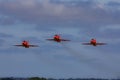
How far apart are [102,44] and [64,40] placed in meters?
8.86

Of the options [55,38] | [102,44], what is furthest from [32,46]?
[102,44]

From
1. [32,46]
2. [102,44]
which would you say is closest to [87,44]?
[102,44]

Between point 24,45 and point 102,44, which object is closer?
point 102,44

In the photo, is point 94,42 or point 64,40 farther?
point 94,42

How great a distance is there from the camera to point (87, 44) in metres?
126

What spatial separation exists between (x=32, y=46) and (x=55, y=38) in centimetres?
605

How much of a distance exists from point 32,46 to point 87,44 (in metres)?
11.0

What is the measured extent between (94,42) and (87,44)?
6.62 meters

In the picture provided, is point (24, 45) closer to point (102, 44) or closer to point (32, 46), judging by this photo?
point (32, 46)

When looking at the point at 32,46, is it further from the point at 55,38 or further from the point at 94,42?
the point at 94,42

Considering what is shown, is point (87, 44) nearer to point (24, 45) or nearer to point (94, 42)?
point (94, 42)

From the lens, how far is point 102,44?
125m

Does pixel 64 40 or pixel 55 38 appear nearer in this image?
pixel 64 40

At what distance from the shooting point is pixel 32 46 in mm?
126500
